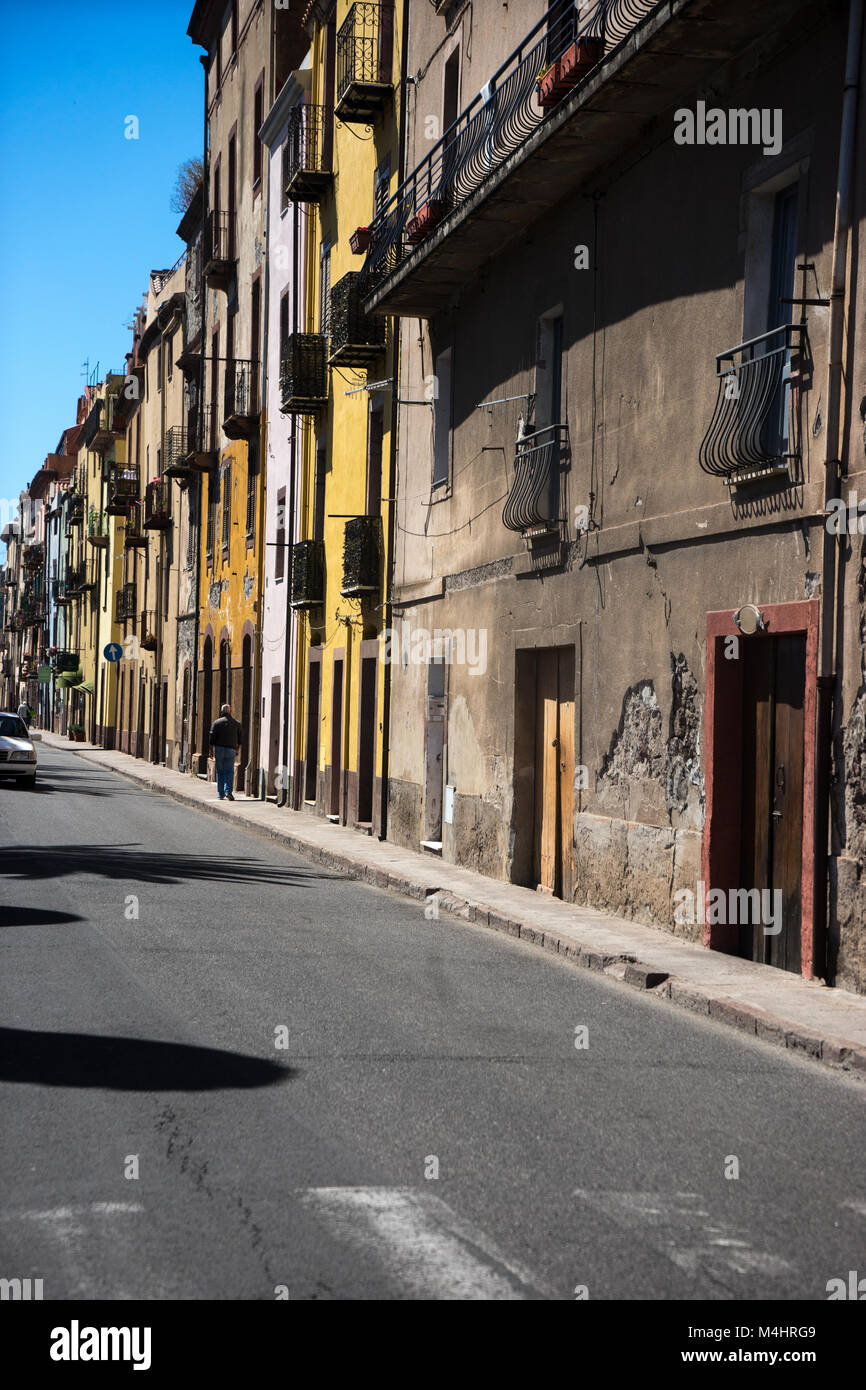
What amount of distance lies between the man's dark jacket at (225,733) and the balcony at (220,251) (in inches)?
505

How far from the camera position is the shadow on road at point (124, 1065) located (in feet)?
21.9

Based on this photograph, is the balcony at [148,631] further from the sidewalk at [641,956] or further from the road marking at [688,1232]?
the road marking at [688,1232]

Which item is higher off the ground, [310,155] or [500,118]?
[310,155]

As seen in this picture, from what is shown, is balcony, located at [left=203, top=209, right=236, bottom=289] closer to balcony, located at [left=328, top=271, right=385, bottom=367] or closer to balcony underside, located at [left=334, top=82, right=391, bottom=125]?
balcony underside, located at [left=334, top=82, right=391, bottom=125]

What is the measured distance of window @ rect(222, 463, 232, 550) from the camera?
37.7m

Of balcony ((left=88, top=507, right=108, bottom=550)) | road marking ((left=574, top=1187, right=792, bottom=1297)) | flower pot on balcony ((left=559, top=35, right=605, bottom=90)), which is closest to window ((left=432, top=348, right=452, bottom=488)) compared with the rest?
flower pot on balcony ((left=559, top=35, right=605, bottom=90))

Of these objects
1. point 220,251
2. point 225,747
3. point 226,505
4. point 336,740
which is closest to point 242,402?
point 226,505

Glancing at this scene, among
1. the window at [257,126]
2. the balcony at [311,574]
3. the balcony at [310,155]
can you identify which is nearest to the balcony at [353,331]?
the balcony at [311,574]

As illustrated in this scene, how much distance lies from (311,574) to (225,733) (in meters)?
5.02

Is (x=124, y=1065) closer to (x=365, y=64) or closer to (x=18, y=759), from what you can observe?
(x=365, y=64)

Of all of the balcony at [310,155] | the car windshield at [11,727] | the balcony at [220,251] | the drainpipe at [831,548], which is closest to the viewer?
the drainpipe at [831,548]

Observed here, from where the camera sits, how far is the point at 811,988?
9.91 m

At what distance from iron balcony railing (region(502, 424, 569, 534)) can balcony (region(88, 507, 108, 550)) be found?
171 ft

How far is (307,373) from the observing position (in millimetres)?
27594
